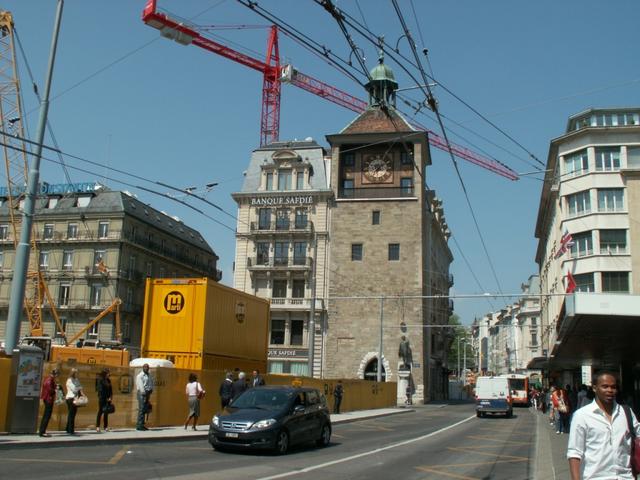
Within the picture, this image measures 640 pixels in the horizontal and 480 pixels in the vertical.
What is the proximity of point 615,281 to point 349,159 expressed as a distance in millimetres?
25103

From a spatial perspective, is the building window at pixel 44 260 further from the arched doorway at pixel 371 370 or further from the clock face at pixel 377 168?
the arched doorway at pixel 371 370

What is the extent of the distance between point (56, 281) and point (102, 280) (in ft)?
16.0

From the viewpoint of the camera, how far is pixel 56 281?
200 ft

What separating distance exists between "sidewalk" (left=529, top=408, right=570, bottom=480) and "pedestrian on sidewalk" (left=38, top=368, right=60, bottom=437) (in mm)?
10729

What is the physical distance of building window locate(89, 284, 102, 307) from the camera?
195 feet

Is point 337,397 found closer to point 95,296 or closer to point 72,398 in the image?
point 72,398

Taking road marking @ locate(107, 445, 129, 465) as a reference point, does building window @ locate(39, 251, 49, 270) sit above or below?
above

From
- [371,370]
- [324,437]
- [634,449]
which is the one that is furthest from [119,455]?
[371,370]

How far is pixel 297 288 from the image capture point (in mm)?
58375

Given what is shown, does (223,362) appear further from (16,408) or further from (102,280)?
(102,280)

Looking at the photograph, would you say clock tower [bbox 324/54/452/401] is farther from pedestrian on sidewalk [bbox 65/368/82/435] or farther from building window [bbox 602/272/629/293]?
pedestrian on sidewalk [bbox 65/368/82/435]

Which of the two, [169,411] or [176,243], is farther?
[176,243]

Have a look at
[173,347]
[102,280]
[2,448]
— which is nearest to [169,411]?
[173,347]

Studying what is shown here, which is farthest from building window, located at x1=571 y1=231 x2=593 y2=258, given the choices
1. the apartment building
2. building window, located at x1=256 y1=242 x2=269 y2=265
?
the apartment building
